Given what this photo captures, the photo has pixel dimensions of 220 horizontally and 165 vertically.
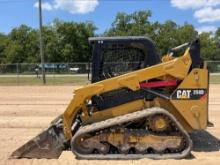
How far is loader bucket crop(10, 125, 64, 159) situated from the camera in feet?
29.2

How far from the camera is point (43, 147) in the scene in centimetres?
902

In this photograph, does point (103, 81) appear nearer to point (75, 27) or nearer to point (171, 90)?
point (171, 90)

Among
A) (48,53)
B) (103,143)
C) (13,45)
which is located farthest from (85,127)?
(13,45)

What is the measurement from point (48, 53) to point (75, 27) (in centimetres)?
613

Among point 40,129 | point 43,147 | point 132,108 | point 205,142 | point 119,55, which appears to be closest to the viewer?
point 43,147

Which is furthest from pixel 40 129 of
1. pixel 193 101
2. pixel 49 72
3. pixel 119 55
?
pixel 49 72

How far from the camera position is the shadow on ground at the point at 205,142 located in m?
9.62

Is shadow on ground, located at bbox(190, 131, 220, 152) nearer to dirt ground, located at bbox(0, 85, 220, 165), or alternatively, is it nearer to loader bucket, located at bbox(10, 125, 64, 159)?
dirt ground, located at bbox(0, 85, 220, 165)

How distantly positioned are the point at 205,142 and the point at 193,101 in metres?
1.60

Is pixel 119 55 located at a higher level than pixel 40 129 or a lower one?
higher

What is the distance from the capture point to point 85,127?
887cm

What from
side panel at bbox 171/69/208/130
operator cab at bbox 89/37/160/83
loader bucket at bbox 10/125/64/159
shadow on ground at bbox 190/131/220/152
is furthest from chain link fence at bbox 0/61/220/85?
side panel at bbox 171/69/208/130

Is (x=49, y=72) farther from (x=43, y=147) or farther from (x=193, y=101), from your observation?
(x=193, y=101)

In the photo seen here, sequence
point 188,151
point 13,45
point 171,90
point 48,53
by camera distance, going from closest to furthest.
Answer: point 188,151, point 171,90, point 48,53, point 13,45
